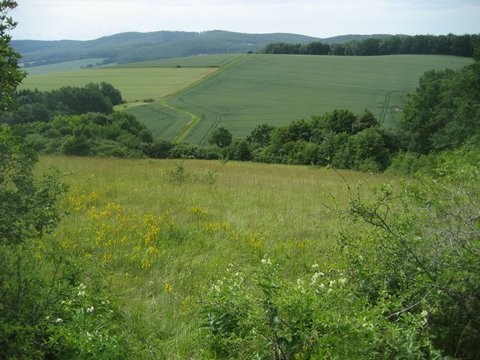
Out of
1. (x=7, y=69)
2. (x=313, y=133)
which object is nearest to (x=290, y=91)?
(x=313, y=133)

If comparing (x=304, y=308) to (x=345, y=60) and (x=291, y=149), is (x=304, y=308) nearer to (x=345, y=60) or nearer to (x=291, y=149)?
(x=291, y=149)

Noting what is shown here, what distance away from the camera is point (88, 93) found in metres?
60.9

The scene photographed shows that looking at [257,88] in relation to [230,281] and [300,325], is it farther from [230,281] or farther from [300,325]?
[300,325]

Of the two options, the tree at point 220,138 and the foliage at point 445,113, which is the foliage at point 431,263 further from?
the tree at point 220,138

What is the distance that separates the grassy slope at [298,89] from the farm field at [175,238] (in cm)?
4256

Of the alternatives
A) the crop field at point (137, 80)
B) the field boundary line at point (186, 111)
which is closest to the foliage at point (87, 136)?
the field boundary line at point (186, 111)

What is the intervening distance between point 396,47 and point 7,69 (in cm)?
10986

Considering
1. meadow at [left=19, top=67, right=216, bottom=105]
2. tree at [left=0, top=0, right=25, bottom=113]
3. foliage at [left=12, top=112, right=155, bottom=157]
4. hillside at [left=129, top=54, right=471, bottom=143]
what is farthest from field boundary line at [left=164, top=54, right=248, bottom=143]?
tree at [left=0, top=0, right=25, bottom=113]

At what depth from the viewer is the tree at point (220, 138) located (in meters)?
51.9

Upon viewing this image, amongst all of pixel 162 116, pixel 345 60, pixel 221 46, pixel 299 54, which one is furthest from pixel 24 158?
pixel 221 46

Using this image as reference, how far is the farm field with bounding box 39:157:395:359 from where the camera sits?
14.4 feet

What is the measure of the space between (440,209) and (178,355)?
2757 millimetres

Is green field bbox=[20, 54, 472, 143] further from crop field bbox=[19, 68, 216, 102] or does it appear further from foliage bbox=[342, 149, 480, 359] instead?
foliage bbox=[342, 149, 480, 359]

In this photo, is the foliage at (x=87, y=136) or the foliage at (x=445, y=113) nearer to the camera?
the foliage at (x=87, y=136)
